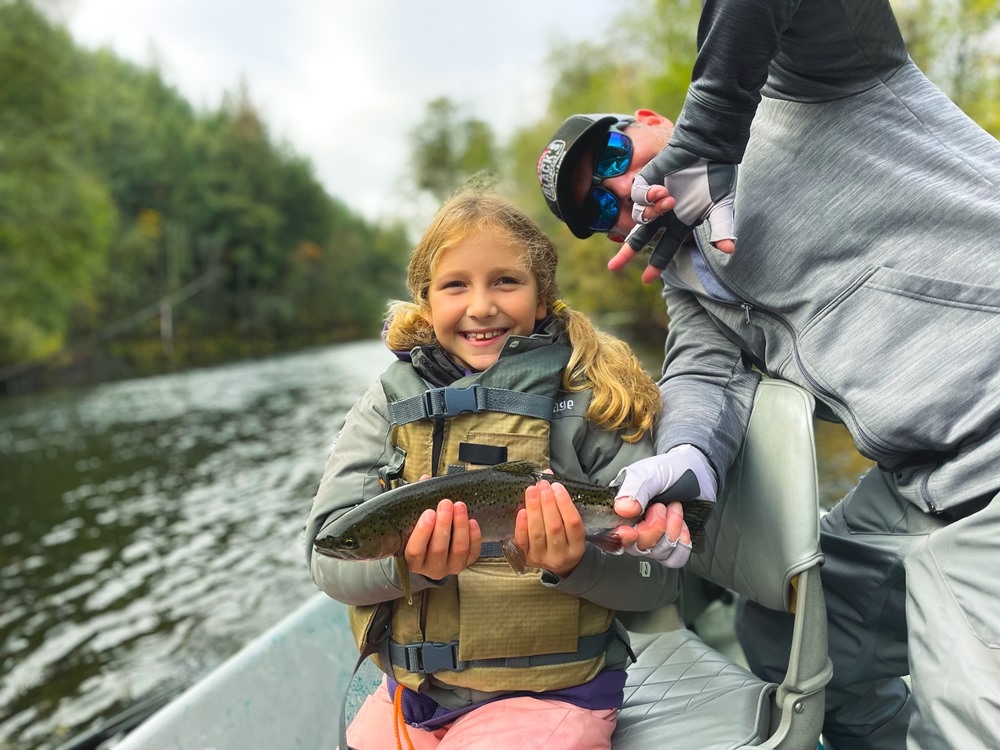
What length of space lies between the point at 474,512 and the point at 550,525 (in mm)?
177

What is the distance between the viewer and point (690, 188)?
1.96 m

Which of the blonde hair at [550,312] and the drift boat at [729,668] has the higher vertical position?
the blonde hair at [550,312]

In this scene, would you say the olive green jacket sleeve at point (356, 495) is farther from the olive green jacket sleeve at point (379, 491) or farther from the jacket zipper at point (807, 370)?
the jacket zipper at point (807, 370)

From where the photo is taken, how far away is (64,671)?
636 centimetres

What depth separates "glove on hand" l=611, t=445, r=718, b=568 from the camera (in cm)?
174

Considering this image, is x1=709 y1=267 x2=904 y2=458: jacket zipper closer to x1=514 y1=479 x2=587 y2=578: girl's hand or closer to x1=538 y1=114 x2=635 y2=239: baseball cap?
x1=538 y1=114 x2=635 y2=239: baseball cap

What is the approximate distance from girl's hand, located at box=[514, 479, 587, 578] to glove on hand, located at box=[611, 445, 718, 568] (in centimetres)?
12

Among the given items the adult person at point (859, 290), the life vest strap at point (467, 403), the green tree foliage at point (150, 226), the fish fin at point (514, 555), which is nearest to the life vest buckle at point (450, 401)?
the life vest strap at point (467, 403)

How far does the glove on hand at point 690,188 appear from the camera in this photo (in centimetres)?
192

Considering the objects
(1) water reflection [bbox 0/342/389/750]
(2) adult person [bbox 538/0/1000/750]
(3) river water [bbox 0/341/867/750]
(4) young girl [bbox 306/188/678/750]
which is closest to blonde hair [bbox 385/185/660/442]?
(4) young girl [bbox 306/188/678/750]

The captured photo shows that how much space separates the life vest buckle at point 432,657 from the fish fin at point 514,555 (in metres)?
0.32

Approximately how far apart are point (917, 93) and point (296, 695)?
3.15m

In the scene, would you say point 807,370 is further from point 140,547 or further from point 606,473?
point 140,547

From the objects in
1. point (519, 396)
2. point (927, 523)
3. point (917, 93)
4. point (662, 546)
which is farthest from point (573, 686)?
point (917, 93)
